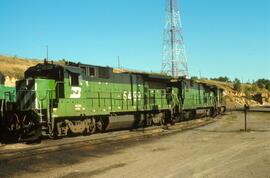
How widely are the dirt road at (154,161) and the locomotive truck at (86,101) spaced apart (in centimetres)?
355

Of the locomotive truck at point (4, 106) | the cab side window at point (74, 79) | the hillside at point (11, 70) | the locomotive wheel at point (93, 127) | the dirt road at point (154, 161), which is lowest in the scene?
the dirt road at point (154, 161)

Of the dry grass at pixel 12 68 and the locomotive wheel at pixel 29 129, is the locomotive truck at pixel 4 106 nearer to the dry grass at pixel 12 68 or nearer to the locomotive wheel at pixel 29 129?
the locomotive wheel at pixel 29 129

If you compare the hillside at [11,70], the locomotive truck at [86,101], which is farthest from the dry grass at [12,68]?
the locomotive truck at [86,101]

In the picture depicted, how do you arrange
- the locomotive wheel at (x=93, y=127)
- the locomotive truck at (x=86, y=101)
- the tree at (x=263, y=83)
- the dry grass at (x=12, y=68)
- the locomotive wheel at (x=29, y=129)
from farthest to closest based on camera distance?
1. the tree at (x=263, y=83)
2. the dry grass at (x=12, y=68)
3. the locomotive wheel at (x=93, y=127)
4. the locomotive truck at (x=86, y=101)
5. the locomotive wheel at (x=29, y=129)

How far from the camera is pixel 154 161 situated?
1151 cm

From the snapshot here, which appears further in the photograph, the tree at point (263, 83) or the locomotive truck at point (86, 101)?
the tree at point (263, 83)

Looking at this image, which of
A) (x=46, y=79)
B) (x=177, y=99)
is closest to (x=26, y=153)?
(x=46, y=79)

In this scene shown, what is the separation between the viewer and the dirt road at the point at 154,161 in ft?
32.4

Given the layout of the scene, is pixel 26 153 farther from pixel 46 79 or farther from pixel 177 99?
pixel 177 99

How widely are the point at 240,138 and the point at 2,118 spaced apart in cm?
1006

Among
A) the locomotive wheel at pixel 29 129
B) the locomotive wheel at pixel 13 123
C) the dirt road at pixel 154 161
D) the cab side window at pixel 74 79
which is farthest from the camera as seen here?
the cab side window at pixel 74 79

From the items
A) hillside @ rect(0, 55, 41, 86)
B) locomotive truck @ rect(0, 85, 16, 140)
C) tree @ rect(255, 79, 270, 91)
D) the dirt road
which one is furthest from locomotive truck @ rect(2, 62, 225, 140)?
tree @ rect(255, 79, 270, 91)

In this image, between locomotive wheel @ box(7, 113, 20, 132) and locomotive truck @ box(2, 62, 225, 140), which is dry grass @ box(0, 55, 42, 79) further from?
locomotive wheel @ box(7, 113, 20, 132)

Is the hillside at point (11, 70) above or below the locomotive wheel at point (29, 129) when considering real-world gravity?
above
